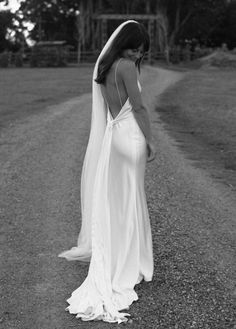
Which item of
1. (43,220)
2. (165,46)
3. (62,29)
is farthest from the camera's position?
(62,29)

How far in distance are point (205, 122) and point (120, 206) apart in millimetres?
11931

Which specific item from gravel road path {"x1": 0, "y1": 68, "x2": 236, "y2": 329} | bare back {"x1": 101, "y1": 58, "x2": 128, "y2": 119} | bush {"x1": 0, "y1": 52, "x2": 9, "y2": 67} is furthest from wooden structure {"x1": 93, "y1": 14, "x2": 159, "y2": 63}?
bare back {"x1": 101, "y1": 58, "x2": 128, "y2": 119}

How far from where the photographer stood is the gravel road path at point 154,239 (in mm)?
4234

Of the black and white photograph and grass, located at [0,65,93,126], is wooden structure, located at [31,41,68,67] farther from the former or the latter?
the black and white photograph

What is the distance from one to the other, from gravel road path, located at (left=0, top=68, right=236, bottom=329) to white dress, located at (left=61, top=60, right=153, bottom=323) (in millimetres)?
282

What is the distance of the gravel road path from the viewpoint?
4234 millimetres

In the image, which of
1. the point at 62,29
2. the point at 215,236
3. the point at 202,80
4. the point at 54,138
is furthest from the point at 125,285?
the point at 62,29

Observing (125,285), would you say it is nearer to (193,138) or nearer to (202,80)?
(193,138)

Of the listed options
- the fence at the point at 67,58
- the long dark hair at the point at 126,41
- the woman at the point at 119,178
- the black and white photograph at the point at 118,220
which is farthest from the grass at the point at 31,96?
the fence at the point at 67,58

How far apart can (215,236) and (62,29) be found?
65.0m

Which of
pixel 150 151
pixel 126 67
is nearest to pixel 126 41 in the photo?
pixel 126 67

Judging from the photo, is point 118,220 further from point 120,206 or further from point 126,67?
point 126,67

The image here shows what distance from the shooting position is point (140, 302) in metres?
4.41

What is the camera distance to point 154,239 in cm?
582
